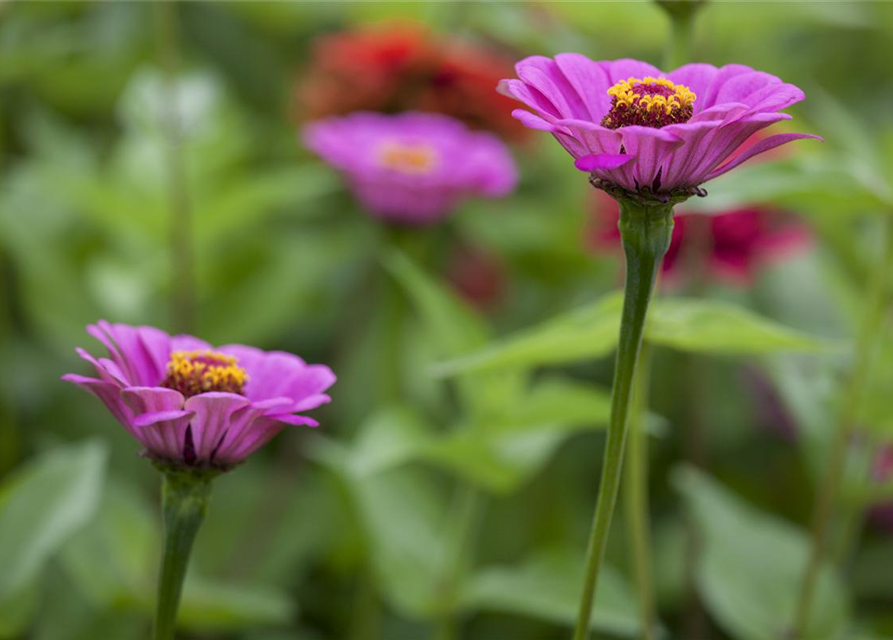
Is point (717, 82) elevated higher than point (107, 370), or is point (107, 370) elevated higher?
point (717, 82)

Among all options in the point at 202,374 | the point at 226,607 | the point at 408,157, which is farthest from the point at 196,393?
the point at 408,157

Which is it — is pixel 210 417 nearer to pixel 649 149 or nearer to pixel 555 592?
pixel 649 149

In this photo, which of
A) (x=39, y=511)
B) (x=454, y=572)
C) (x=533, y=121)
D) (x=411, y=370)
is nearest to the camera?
(x=533, y=121)

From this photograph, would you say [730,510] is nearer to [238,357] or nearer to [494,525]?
[494,525]

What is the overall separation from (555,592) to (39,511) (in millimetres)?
283

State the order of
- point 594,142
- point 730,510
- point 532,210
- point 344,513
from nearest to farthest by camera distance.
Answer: point 594,142, point 730,510, point 344,513, point 532,210

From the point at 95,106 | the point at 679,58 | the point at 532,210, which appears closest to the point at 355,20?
the point at 95,106

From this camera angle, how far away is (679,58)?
0.44 metres

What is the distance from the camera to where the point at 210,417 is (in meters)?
0.35

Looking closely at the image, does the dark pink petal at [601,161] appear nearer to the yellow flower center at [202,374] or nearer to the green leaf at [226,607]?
the yellow flower center at [202,374]

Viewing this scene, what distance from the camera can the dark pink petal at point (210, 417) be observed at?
1.09 feet

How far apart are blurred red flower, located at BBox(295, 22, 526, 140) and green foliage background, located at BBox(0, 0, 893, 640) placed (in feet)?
0.19

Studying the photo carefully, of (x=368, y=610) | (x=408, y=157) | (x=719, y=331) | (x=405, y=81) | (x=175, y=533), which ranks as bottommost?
(x=368, y=610)

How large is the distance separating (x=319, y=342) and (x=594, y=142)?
67 centimetres
